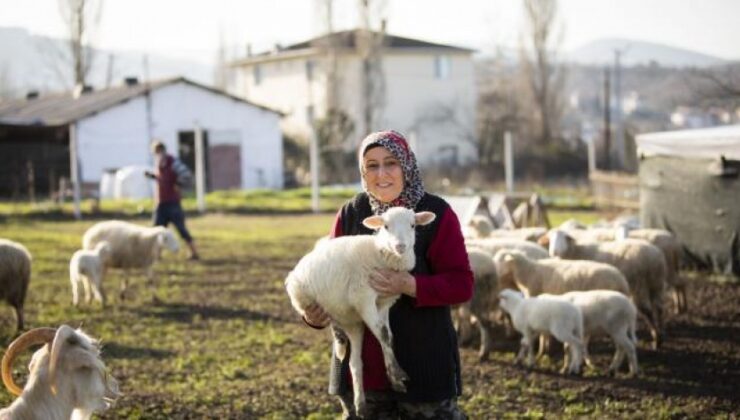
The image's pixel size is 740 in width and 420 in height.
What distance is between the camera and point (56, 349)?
4070mm

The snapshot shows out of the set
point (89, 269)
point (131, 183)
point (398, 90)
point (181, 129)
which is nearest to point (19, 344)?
point (89, 269)

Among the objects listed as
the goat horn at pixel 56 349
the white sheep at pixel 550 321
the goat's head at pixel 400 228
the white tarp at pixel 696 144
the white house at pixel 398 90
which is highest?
the white house at pixel 398 90

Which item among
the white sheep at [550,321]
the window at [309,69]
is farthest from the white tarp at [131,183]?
the white sheep at [550,321]

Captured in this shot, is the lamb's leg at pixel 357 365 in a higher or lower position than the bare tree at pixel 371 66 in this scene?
lower

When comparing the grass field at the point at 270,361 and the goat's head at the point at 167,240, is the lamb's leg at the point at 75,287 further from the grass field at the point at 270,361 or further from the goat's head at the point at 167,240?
the goat's head at the point at 167,240

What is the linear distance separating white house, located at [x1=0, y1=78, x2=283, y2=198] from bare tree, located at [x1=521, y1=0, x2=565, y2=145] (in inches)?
628

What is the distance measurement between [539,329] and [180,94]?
97.6 feet

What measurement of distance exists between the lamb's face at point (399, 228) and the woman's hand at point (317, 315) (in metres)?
0.43

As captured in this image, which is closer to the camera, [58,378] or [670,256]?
[58,378]

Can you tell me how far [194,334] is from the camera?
1027 cm

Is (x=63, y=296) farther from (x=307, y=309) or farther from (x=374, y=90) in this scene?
(x=374, y=90)

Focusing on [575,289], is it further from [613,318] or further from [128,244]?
[128,244]

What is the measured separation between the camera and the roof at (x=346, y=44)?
45.0 meters

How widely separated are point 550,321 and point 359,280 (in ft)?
15.2
